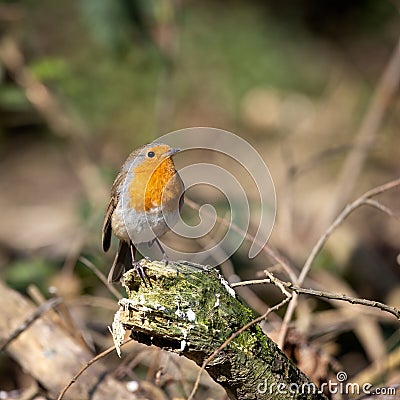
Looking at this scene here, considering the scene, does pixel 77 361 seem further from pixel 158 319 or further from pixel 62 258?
pixel 62 258

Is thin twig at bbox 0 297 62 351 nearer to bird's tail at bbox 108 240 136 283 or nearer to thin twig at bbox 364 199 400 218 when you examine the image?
bird's tail at bbox 108 240 136 283

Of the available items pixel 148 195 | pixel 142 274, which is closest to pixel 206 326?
pixel 142 274

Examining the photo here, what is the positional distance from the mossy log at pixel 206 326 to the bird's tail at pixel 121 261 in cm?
79

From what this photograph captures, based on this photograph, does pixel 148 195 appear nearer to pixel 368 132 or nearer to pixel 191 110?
pixel 368 132

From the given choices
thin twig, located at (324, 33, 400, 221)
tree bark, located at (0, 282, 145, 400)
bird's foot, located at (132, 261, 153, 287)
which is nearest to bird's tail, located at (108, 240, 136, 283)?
tree bark, located at (0, 282, 145, 400)

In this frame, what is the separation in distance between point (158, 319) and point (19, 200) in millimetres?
6227

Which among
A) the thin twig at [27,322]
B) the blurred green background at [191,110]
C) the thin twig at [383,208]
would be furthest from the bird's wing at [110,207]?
the blurred green background at [191,110]

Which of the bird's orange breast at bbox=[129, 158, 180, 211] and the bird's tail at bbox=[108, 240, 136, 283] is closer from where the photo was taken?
the bird's orange breast at bbox=[129, 158, 180, 211]

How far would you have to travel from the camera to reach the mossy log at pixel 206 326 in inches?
81.9

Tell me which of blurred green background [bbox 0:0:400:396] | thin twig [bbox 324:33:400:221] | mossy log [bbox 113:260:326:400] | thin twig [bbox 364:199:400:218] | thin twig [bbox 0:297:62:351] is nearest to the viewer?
mossy log [bbox 113:260:326:400]

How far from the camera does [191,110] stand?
8773 mm

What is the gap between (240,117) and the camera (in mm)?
8477

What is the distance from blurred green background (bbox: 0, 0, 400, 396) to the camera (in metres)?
4.93

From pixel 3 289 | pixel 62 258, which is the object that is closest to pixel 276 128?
pixel 62 258
